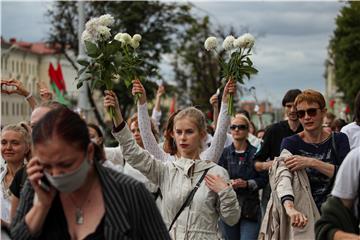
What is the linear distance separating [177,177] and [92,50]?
4.03 ft

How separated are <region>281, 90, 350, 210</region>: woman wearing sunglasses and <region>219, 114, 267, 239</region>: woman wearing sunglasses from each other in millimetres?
2235

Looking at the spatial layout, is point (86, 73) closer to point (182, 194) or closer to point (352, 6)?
point (182, 194)

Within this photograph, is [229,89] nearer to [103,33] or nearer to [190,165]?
[103,33]

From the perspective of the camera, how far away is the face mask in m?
3.41

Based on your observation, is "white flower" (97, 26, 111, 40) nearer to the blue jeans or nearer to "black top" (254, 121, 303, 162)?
"black top" (254, 121, 303, 162)

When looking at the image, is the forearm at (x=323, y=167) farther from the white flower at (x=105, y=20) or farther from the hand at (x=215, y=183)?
the white flower at (x=105, y=20)

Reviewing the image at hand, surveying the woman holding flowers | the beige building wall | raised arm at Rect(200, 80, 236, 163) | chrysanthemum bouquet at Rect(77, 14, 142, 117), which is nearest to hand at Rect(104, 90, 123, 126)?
the woman holding flowers

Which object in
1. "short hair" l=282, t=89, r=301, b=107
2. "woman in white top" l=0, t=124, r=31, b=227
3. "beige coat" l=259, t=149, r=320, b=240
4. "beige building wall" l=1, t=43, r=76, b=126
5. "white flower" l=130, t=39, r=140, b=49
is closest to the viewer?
"woman in white top" l=0, t=124, r=31, b=227

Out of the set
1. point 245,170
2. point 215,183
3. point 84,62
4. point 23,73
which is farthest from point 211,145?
point 23,73

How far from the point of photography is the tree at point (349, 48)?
2447 inches

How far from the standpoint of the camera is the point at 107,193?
358 centimetres

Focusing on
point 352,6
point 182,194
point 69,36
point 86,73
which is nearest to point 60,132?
point 182,194

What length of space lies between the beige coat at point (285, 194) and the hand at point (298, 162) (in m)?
0.07

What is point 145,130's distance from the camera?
6.81 meters
